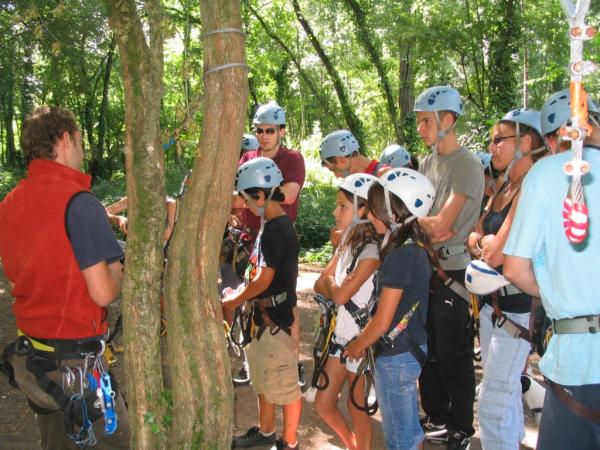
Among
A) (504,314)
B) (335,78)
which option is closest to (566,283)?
(504,314)

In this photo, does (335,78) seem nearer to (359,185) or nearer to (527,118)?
Result: (527,118)

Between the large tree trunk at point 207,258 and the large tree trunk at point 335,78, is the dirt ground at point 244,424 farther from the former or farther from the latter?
the large tree trunk at point 335,78

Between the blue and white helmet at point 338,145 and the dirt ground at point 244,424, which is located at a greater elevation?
the blue and white helmet at point 338,145

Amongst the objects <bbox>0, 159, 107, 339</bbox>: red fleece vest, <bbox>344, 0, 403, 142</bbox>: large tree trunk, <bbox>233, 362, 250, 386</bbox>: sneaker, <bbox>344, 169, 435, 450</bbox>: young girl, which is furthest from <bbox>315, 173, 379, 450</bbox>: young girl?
<bbox>344, 0, 403, 142</bbox>: large tree trunk

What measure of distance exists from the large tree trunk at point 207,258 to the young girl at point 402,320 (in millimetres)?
1073

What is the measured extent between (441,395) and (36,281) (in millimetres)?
3181

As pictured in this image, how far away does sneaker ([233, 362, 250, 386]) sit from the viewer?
226 inches

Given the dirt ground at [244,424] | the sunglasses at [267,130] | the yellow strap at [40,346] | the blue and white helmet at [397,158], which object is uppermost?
the sunglasses at [267,130]

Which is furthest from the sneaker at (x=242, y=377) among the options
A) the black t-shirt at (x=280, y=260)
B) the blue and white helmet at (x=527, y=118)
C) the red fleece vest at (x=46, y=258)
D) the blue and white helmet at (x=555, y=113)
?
the blue and white helmet at (x=555, y=113)

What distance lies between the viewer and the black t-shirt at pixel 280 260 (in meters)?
4.08

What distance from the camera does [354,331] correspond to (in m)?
3.80

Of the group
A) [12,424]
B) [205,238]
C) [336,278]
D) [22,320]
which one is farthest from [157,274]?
[12,424]

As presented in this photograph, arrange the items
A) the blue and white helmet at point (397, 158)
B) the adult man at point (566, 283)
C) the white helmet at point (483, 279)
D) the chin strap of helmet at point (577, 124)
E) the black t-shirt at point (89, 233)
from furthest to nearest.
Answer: the blue and white helmet at point (397, 158), the white helmet at point (483, 279), the black t-shirt at point (89, 233), the adult man at point (566, 283), the chin strap of helmet at point (577, 124)

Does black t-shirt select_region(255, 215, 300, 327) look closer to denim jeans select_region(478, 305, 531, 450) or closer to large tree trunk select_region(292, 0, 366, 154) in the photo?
denim jeans select_region(478, 305, 531, 450)
